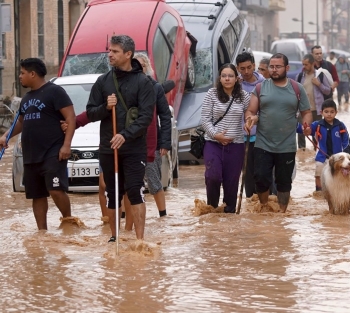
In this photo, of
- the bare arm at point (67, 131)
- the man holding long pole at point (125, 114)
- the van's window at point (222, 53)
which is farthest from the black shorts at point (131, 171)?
the van's window at point (222, 53)

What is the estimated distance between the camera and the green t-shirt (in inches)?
434

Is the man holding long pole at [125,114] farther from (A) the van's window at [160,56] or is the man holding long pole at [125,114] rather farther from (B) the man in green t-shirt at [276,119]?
(A) the van's window at [160,56]

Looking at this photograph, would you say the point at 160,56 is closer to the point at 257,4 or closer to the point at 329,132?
the point at 329,132

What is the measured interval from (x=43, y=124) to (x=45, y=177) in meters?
0.47

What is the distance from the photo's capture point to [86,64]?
16.9 meters

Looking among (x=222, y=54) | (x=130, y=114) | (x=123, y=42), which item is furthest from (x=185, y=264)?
(x=222, y=54)

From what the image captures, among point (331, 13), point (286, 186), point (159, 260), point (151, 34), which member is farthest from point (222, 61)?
point (331, 13)

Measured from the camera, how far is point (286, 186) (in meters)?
11.4

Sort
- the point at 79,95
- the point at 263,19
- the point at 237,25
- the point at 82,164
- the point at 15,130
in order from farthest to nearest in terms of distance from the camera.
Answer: the point at 263,19 → the point at 237,25 → the point at 79,95 → the point at 82,164 → the point at 15,130

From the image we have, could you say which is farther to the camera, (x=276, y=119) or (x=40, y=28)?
(x=40, y=28)

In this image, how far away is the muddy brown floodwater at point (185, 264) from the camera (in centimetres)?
713

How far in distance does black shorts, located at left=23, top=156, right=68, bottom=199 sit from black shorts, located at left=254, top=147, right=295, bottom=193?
2155mm

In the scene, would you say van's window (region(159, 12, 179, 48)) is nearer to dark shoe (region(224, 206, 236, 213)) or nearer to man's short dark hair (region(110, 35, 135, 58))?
dark shoe (region(224, 206, 236, 213))

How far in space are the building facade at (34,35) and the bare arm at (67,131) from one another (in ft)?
71.7
